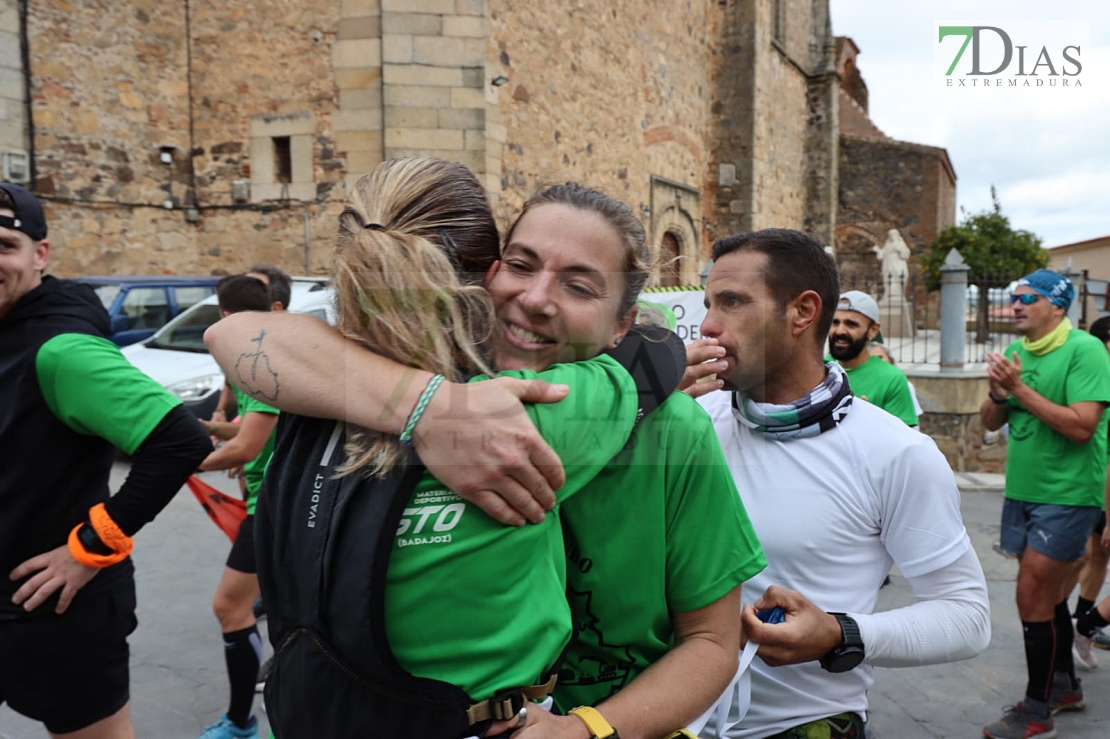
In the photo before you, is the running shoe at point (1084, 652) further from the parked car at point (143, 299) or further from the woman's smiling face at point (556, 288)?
the parked car at point (143, 299)

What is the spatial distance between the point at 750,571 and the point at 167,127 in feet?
42.5

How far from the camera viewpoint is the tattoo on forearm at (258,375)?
1231 millimetres

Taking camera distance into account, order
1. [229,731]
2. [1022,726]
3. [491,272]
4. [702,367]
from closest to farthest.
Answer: [491,272], [702,367], [229,731], [1022,726]

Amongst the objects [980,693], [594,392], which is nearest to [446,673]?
[594,392]

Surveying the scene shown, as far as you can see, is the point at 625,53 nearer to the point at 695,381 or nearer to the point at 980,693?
the point at 980,693

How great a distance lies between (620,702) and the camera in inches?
50.3

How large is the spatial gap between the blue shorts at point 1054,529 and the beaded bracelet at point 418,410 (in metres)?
3.56

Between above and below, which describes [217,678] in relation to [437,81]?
below

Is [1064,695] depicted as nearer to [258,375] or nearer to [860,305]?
[860,305]

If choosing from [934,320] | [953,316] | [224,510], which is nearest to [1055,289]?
[224,510]

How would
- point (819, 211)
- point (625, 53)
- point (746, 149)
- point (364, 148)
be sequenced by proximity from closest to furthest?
1. point (364, 148)
2. point (625, 53)
3. point (746, 149)
4. point (819, 211)

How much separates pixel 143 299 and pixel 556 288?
9.47m

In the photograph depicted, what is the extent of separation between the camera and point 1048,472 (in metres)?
3.84

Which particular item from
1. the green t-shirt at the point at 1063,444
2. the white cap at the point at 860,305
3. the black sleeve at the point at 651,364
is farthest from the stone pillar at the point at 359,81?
the black sleeve at the point at 651,364
